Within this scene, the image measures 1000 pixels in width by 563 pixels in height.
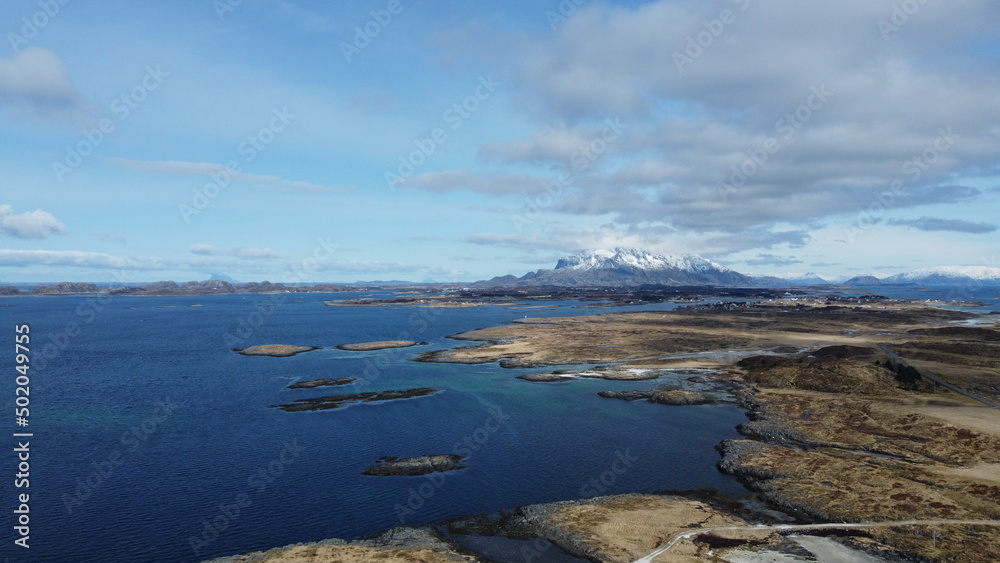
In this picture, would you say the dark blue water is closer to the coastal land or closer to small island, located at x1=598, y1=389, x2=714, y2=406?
small island, located at x1=598, y1=389, x2=714, y2=406

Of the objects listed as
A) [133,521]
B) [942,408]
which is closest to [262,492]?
[133,521]

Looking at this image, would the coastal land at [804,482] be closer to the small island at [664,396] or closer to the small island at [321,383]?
the small island at [664,396]

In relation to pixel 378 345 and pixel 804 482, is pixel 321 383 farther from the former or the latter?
pixel 804 482

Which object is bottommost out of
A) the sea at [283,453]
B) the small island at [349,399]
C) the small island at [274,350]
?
the sea at [283,453]

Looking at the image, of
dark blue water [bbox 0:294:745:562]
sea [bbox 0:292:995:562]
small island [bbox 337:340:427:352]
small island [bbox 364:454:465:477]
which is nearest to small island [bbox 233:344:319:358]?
small island [bbox 337:340:427:352]

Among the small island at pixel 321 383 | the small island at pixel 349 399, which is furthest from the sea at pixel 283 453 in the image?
the small island at pixel 321 383

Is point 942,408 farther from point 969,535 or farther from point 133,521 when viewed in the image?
point 133,521

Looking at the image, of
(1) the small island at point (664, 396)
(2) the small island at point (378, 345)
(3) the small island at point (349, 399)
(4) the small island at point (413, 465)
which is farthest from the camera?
(2) the small island at point (378, 345)
